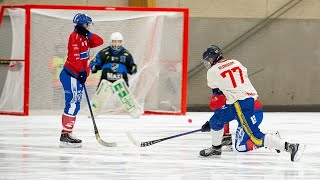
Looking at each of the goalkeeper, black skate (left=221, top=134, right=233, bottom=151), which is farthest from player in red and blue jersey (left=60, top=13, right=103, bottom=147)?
the goalkeeper

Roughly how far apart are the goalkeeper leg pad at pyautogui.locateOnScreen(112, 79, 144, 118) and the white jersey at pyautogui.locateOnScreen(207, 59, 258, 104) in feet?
20.4

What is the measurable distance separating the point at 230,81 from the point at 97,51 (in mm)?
7122

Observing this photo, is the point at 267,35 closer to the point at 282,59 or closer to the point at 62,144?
the point at 282,59

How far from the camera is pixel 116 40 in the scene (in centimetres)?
1416

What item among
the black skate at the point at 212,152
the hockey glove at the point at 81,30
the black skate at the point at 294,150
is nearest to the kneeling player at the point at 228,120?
the black skate at the point at 212,152

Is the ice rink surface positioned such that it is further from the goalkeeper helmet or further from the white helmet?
the white helmet

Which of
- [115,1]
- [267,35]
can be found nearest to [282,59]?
[267,35]

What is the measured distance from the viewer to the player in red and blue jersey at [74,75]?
9164mm

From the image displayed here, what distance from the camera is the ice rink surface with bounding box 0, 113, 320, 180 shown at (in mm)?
6988

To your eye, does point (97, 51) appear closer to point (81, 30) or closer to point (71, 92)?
point (81, 30)

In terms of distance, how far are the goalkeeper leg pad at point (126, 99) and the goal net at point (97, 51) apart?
1.97ft

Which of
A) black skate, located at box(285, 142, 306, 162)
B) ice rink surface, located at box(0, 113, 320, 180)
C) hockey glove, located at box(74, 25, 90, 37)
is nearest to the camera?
ice rink surface, located at box(0, 113, 320, 180)

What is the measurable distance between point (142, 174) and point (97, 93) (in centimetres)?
700

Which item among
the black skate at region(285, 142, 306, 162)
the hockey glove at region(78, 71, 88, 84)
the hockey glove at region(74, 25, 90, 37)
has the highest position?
the hockey glove at region(74, 25, 90, 37)
